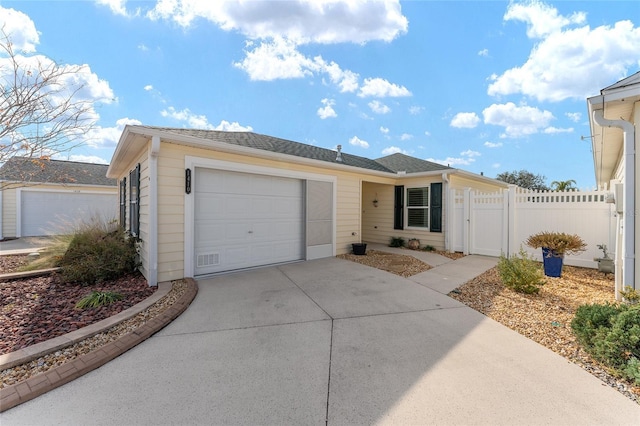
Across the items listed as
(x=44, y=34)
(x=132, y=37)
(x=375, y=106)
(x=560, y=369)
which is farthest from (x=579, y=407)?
(x=375, y=106)

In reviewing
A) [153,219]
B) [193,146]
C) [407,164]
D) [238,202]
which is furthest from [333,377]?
[407,164]

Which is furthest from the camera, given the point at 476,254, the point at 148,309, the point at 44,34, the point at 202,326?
the point at 476,254

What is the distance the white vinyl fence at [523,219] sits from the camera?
620 centimetres

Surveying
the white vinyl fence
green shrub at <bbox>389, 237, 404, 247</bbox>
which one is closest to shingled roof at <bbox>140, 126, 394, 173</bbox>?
green shrub at <bbox>389, 237, 404, 247</bbox>

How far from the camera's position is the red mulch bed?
2975 mm

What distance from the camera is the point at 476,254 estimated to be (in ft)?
26.8

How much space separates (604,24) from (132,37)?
35.1 feet

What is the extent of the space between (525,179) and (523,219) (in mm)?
26556

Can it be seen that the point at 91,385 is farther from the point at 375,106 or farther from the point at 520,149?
the point at 520,149


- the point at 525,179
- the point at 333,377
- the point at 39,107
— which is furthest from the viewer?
the point at 525,179

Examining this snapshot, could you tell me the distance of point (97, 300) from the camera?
382 cm

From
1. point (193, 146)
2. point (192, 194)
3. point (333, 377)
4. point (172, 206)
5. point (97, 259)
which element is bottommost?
point (333, 377)

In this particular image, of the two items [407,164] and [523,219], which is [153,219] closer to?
[523,219]

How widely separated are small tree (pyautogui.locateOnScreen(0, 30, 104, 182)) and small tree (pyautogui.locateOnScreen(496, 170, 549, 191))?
33362mm
